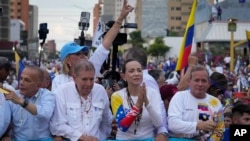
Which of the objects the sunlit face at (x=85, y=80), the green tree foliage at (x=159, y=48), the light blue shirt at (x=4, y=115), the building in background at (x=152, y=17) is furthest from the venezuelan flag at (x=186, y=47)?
the building in background at (x=152, y=17)

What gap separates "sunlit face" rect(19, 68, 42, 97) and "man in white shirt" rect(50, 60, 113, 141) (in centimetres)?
26

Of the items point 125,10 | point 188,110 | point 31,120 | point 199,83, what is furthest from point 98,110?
point 125,10

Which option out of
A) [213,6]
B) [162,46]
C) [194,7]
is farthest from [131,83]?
[162,46]

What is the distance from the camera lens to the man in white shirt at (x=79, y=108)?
6.23 metres

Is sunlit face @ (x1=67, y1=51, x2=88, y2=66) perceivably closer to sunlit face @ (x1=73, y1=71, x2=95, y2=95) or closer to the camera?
sunlit face @ (x1=73, y1=71, x2=95, y2=95)

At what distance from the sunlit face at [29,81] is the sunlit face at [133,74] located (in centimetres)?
92

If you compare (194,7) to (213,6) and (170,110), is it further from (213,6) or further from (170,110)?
(213,6)

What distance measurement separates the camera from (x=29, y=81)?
248 inches

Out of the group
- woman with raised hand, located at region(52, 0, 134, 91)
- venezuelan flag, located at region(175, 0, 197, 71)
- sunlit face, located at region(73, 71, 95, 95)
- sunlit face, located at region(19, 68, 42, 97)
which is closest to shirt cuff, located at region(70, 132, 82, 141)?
sunlit face, located at region(73, 71, 95, 95)

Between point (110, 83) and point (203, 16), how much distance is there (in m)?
70.2

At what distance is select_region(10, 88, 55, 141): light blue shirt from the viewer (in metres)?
6.35

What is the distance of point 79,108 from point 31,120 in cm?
51

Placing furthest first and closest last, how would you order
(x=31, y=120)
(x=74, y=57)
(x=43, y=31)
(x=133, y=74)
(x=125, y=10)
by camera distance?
(x=43, y=31) → (x=125, y=10) → (x=74, y=57) → (x=133, y=74) → (x=31, y=120)

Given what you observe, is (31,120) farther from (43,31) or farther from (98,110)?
(43,31)
